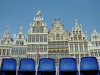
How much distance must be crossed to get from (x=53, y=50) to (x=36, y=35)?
392 centimetres

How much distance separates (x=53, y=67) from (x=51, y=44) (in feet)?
63.7

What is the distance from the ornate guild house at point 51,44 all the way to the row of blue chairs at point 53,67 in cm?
1805

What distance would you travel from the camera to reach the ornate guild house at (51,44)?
2910 centimetres

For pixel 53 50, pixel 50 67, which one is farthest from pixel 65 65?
pixel 53 50

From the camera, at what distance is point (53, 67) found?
10227mm

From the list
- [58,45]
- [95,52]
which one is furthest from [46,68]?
[95,52]

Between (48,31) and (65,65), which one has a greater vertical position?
(48,31)

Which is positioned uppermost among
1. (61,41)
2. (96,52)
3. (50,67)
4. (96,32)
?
(96,32)

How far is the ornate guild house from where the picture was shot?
2910 centimetres

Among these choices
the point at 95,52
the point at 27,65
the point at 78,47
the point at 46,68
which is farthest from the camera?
the point at 78,47

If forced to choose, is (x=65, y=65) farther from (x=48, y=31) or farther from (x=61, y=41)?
(x=48, y=31)

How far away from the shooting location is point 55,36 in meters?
30.1

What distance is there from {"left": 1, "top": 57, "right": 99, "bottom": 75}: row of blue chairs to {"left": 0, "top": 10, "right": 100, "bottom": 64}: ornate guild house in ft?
59.2

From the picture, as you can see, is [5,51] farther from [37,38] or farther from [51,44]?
[51,44]
